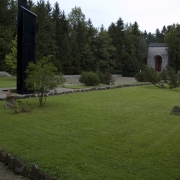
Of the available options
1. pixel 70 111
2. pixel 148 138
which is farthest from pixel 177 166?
pixel 70 111

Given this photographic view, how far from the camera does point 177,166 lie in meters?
4.86

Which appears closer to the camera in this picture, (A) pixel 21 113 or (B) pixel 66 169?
(B) pixel 66 169

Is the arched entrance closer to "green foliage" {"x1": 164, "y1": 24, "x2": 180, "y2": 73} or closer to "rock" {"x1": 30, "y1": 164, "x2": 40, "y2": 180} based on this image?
"green foliage" {"x1": 164, "y1": 24, "x2": 180, "y2": 73}

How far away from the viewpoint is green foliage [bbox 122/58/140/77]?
45656 mm

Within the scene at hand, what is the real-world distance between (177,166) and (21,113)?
5.83 meters

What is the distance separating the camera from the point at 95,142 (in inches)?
240

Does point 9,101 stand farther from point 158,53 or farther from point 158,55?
point 158,55

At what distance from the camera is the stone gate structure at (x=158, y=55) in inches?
1950

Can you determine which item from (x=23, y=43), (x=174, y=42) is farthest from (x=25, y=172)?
(x=174, y=42)

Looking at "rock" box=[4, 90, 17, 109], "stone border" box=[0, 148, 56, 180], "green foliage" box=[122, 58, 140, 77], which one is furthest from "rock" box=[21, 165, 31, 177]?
"green foliage" box=[122, 58, 140, 77]

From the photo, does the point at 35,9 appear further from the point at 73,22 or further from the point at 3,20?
the point at 73,22

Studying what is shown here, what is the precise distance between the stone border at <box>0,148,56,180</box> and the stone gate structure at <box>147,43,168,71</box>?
47.3 meters

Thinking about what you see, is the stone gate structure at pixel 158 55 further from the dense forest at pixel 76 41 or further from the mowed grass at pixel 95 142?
the mowed grass at pixel 95 142

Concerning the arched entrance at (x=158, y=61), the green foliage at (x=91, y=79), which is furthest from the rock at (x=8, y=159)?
the arched entrance at (x=158, y=61)
